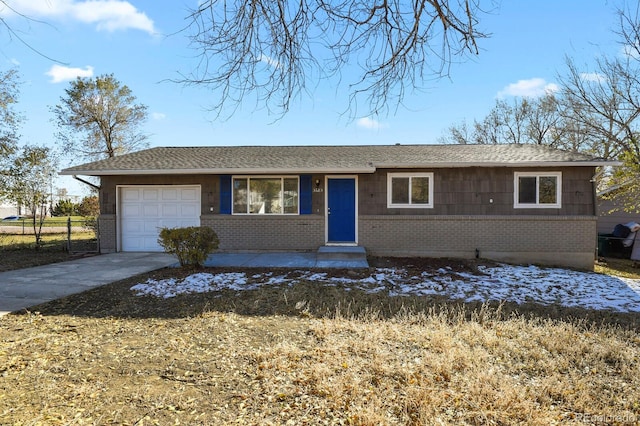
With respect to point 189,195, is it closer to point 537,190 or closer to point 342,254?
point 342,254

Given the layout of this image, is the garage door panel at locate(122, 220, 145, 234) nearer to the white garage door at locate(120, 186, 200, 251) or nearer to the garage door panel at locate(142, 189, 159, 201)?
the white garage door at locate(120, 186, 200, 251)

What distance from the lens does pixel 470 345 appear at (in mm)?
3885

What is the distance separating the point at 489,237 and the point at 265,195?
22.1 feet

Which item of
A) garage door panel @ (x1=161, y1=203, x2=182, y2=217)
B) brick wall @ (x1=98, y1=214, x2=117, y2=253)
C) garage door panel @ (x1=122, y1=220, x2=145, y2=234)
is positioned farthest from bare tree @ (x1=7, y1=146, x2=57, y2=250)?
garage door panel @ (x1=161, y1=203, x2=182, y2=217)

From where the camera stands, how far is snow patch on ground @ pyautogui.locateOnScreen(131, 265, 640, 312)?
20.4 feet

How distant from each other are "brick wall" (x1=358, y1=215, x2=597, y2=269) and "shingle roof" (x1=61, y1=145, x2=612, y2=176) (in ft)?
5.20

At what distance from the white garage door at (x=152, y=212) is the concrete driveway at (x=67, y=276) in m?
0.82

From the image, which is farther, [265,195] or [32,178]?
[32,178]

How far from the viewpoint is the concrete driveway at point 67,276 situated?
231 inches

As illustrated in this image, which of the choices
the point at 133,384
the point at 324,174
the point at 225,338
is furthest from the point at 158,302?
the point at 324,174

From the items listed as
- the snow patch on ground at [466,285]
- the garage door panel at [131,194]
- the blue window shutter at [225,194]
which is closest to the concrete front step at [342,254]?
the snow patch on ground at [466,285]

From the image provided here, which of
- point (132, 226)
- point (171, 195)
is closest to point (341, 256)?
point (171, 195)

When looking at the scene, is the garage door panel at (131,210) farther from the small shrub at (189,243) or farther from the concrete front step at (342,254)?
the concrete front step at (342,254)

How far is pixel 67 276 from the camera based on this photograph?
7590 millimetres
